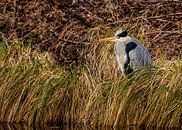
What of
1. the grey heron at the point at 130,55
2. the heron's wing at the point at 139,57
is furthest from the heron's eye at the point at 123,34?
the heron's wing at the point at 139,57

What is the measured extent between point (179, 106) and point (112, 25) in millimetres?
4703

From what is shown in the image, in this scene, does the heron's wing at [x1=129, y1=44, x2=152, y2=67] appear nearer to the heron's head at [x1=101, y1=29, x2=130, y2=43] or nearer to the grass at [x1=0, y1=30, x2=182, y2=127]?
the grass at [x1=0, y1=30, x2=182, y2=127]

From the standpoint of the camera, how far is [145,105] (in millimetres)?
10531

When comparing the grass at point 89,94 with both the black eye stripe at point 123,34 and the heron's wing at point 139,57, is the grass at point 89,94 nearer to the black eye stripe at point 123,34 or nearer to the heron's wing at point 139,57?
the heron's wing at point 139,57

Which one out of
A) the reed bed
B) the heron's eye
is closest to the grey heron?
the heron's eye

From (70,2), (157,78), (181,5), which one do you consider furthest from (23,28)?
(157,78)

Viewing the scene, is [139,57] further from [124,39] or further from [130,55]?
[124,39]

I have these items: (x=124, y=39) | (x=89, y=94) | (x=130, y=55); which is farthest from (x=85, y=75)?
(x=124, y=39)

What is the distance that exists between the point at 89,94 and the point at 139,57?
990 millimetres

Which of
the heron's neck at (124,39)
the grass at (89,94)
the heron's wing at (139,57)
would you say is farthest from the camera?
the heron's neck at (124,39)

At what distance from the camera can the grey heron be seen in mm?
11133

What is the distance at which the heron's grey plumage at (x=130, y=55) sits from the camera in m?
11.1

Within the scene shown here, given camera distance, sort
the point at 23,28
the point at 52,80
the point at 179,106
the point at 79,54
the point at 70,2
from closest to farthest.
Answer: the point at 179,106 → the point at 52,80 → the point at 79,54 → the point at 23,28 → the point at 70,2

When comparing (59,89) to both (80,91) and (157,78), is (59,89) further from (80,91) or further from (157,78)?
(157,78)
